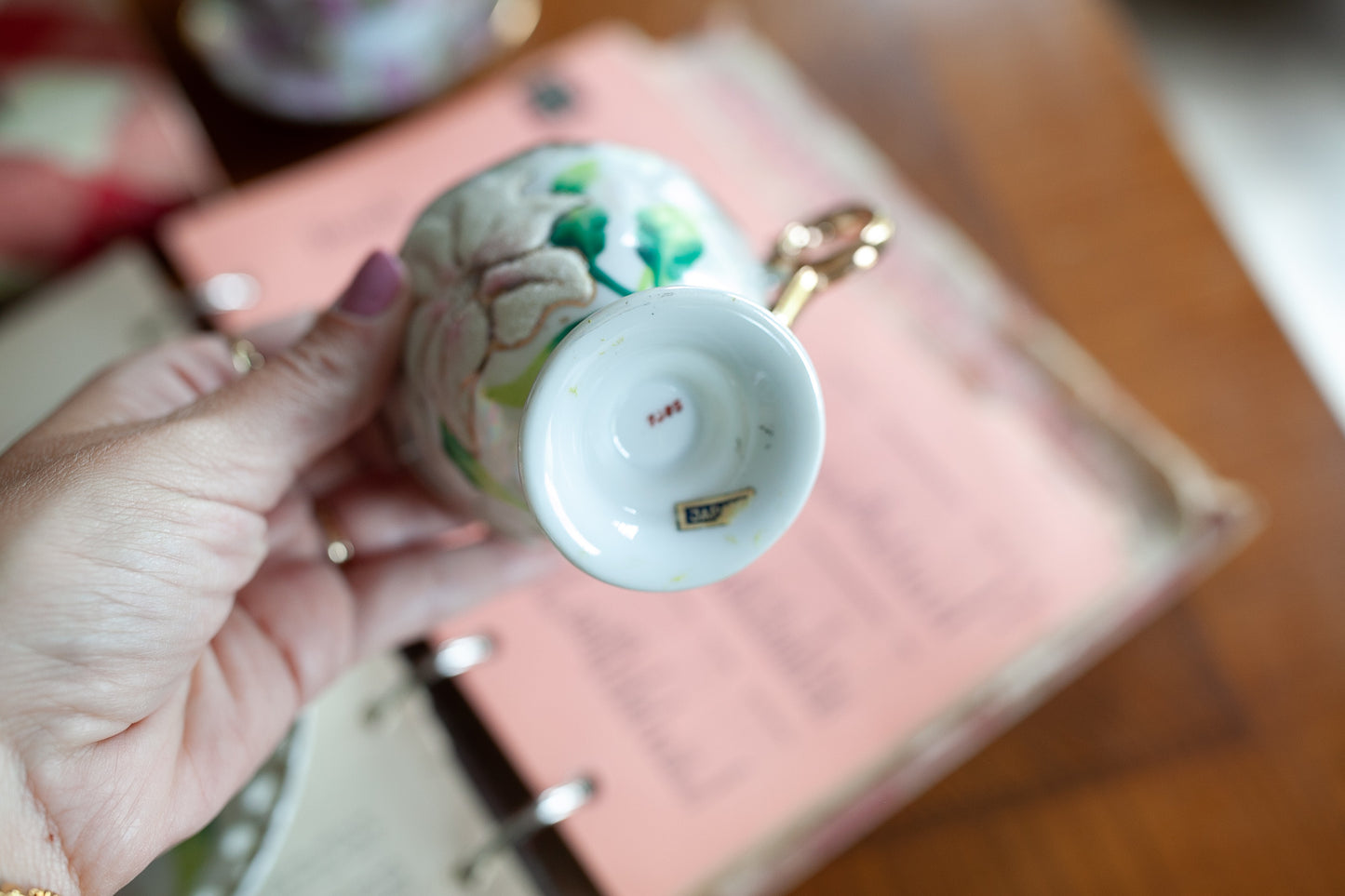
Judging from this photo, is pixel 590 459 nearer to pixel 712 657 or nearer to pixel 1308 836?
pixel 712 657

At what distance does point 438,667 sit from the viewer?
1.98 ft

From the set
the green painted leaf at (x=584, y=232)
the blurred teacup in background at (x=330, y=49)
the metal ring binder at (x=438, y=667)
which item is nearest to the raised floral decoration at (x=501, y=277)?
the green painted leaf at (x=584, y=232)

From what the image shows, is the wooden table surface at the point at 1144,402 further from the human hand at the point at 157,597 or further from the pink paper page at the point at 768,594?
the human hand at the point at 157,597

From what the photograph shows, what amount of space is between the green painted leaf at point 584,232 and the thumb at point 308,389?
0.09 m

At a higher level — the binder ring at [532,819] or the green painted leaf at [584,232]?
the green painted leaf at [584,232]

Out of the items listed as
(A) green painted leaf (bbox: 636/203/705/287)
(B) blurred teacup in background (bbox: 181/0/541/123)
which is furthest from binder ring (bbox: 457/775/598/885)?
(B) blurred teacup in background (bbox: 181/0/541/123)

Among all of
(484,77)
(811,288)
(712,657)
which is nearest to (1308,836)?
(712,657)

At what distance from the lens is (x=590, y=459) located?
1.27ft

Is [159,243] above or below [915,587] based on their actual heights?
above

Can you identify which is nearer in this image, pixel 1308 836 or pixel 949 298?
pixel 1308 836

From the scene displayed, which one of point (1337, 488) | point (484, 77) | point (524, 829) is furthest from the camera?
point (484, 77)

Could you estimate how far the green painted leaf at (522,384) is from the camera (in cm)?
39

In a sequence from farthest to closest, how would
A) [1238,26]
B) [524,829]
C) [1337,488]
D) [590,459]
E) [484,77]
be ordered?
[1238,26] → [484,77] → [1337,488] → [524,829] → [590,459]

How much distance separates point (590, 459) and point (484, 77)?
52cm
